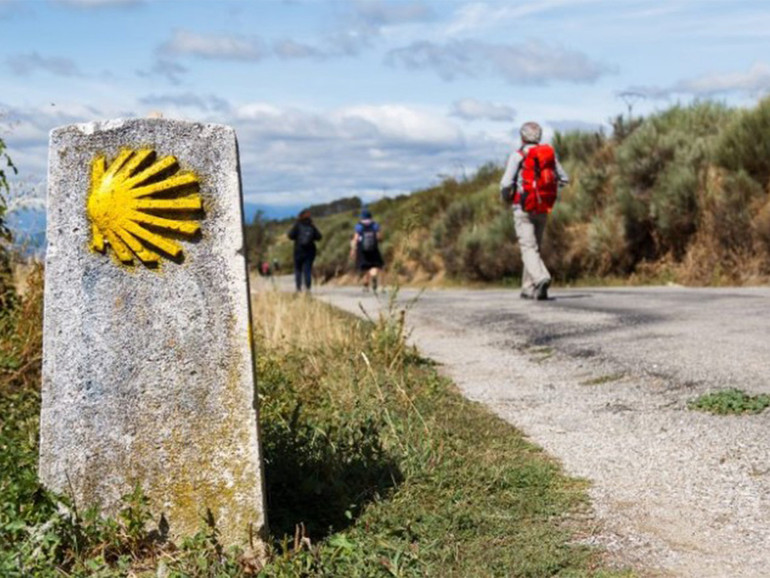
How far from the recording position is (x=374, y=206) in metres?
45.8

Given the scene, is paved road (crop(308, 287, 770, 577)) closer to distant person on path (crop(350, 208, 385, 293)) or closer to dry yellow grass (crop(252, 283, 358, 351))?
dry yellow grass (crop(252, 283, 358, 351))

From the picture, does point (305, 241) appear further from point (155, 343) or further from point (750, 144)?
point (155, 343)

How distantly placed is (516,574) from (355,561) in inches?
23.8

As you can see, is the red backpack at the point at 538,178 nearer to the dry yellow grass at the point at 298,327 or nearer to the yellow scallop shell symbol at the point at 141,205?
the dry yellow grass at the point at 298,327

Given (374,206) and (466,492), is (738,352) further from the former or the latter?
(374,206)

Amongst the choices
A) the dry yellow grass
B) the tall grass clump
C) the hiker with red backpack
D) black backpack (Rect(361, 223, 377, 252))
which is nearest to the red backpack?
the hiker with red backpack

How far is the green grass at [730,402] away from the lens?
6832mm

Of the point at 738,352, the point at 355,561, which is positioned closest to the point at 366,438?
the point at 355,561

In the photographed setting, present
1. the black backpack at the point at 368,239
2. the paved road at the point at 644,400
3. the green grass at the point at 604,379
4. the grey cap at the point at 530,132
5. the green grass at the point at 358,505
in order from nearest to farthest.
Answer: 1. the green grass at the point at 358,505
2. the paved road at the point at 644,400
3. the green grass at the point at 604,379
4. the grey cap at the point at 530,132
5. the black backpack at the point at 368,239

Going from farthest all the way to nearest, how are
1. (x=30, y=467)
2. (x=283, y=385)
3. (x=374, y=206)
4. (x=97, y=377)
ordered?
1. (x=374, y=206)
2. (x=283, y=385)
3. (x=30, y=467)
4. (x=97, y=377)

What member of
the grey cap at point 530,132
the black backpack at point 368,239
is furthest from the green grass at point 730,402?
the black backpack at point 368,239

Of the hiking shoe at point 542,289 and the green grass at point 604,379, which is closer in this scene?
the green grass at point 604,379

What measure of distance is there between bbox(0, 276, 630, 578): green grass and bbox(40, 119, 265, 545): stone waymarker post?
0.42 feet

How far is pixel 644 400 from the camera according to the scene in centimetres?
750
